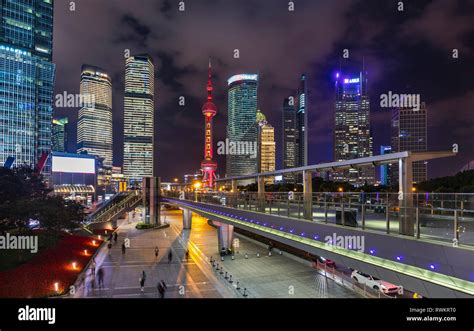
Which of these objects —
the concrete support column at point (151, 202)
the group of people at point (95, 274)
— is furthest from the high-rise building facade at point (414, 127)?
the group of people at point (95, 274)

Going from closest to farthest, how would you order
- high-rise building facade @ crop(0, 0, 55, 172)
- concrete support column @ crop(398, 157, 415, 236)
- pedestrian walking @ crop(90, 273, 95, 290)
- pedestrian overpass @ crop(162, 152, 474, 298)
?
pedestrian overpass @ crop(162, 152, 474, 298) < concrete support column @ crop(398, 157, 415, 236) < pedestrian walking @ crop(90, 273, 95, 290) < high-rise building facade @ crop(0, 0, 55, 172)

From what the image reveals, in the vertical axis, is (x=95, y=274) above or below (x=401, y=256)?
below

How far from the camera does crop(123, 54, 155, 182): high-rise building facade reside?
185 m

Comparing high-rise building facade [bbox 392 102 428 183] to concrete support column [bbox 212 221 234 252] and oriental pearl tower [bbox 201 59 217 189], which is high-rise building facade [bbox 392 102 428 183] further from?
concrete support column [bbox 212 221 234 252]

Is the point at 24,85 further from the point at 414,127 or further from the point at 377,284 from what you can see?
the point at 414,127

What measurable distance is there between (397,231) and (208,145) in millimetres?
96967

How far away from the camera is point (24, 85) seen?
83.4 meters

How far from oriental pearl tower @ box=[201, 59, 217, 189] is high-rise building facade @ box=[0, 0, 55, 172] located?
151 feet

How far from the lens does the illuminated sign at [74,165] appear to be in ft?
315

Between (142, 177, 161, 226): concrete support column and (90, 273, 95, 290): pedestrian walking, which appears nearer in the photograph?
(90, 273, 95, 290): pedestrian walking

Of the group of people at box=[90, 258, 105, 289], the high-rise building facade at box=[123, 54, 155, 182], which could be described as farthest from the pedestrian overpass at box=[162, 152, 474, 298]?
the high-rise building facade at box=[123, 54, 155, 182]

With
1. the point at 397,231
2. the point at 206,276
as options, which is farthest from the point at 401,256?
the point at 206,276
